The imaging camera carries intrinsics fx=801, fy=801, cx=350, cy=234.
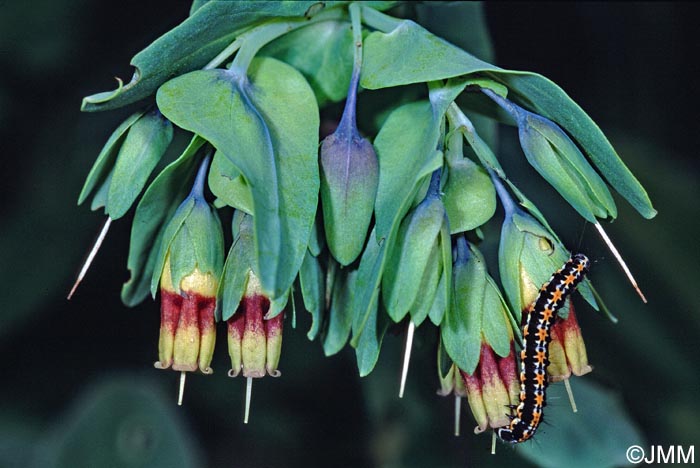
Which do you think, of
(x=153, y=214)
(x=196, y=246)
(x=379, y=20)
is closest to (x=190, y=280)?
(x=196, y=246)

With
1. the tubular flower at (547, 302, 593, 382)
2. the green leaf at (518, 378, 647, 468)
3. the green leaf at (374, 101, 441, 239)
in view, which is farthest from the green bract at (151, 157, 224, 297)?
the green leaf at (518, 378, 647, 468)

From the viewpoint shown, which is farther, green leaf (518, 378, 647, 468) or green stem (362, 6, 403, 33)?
green leaf (518, 378, 647, 468)

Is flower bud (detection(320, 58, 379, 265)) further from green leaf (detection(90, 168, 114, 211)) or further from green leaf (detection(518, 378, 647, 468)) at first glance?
green leaf (detection(518, 378, 647, 468))

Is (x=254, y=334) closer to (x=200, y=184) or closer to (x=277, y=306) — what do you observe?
(x=277, y=306)

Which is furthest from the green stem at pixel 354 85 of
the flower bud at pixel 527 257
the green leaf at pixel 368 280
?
the flower bud at pixel 527 257

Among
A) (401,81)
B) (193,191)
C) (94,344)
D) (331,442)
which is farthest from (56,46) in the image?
(331,442)

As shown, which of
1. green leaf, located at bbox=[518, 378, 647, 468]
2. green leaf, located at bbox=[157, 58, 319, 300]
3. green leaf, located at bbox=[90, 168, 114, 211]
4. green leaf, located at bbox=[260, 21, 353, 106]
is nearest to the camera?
green leaf, located at bbox=[157, 58, 319, 300]
